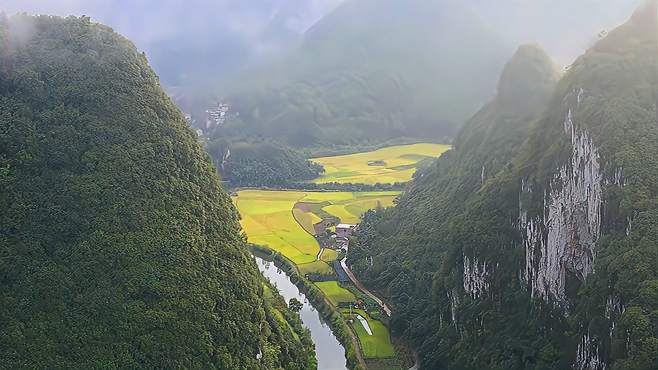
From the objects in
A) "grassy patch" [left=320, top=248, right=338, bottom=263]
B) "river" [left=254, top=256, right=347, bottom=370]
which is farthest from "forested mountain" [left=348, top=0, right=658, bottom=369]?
"grassy patch" [left=320, top=248, right=338, bottom=263]

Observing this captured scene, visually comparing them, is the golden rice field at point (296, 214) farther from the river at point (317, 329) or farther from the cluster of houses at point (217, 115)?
the cluster of houses at point (217, 115)

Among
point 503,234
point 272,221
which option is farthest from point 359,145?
point 503,234

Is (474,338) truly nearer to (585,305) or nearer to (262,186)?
(585,305)

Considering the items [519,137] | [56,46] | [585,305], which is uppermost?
[56,46]

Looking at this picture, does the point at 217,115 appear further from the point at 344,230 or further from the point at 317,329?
the point at 317,329

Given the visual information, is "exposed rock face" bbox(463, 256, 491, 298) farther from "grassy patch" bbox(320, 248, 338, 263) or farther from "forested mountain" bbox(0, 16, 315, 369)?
"grassy patch" bbox(320, 248, 338, 263)

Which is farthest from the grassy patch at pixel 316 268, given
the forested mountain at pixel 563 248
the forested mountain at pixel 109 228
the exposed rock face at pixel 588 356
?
the exposed rock face at pixel 588 356
